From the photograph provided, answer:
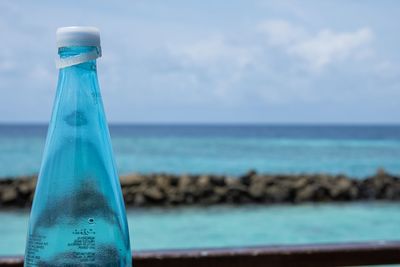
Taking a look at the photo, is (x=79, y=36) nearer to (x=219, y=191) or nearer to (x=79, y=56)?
(x=79, y=56)

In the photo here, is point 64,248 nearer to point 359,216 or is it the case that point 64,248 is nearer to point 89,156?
point 89,156

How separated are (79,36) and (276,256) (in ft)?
2.34

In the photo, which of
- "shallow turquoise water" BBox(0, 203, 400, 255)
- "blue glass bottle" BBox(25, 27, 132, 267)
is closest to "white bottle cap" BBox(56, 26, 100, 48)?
"blue glass bottle" BBox(25, 27, 132, 267)

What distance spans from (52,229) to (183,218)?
37.8 feet

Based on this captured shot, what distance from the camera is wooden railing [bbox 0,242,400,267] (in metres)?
1.08

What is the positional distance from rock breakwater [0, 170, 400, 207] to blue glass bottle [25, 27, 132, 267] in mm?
12546

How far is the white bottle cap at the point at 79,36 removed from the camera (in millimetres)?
509

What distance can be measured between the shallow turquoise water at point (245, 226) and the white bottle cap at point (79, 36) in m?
9.05

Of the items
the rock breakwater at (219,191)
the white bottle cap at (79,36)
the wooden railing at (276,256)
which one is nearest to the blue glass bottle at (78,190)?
the white bottle cap at (79,36)

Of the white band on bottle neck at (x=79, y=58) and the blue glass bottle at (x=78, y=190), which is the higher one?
the white band on bottle neck at (x=79, y=58)

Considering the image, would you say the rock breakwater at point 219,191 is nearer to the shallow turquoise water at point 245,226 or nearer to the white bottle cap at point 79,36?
the shallow turquoise water at point 245,226

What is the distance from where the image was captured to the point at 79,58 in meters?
0.52

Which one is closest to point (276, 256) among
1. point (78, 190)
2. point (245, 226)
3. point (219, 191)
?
point (78, 190)

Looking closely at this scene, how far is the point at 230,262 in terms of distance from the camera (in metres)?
1.11
